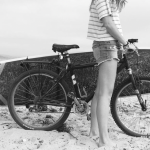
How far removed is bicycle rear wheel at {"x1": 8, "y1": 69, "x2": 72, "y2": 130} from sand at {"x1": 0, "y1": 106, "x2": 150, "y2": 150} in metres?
0.15

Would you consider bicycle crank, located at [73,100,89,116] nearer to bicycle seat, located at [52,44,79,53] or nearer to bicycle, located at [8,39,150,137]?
bicycle, located at [8,39,150,137]

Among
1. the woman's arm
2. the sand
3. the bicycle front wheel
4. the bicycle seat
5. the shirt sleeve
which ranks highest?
the shirt sleeve

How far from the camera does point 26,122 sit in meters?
3.64

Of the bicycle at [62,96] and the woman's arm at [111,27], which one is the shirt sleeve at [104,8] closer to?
the woman's arm at [111,27]

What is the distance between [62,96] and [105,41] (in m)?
1.21

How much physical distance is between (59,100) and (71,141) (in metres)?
0.62

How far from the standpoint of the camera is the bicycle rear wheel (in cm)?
335

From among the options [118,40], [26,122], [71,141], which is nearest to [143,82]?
[118,40]

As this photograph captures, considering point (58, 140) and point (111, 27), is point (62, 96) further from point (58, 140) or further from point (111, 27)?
point (111, 27)

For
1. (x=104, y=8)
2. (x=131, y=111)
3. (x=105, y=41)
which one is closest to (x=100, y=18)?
(x=104, y=8)

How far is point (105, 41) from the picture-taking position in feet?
8.98

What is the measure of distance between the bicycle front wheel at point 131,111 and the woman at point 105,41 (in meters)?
0.47

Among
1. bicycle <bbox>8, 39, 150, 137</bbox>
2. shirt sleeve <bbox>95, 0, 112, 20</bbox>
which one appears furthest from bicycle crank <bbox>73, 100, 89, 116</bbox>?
shirt sleeve <bbox>95, 0, 112, 20</bbox>

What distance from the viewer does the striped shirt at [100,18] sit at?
2623 mm
